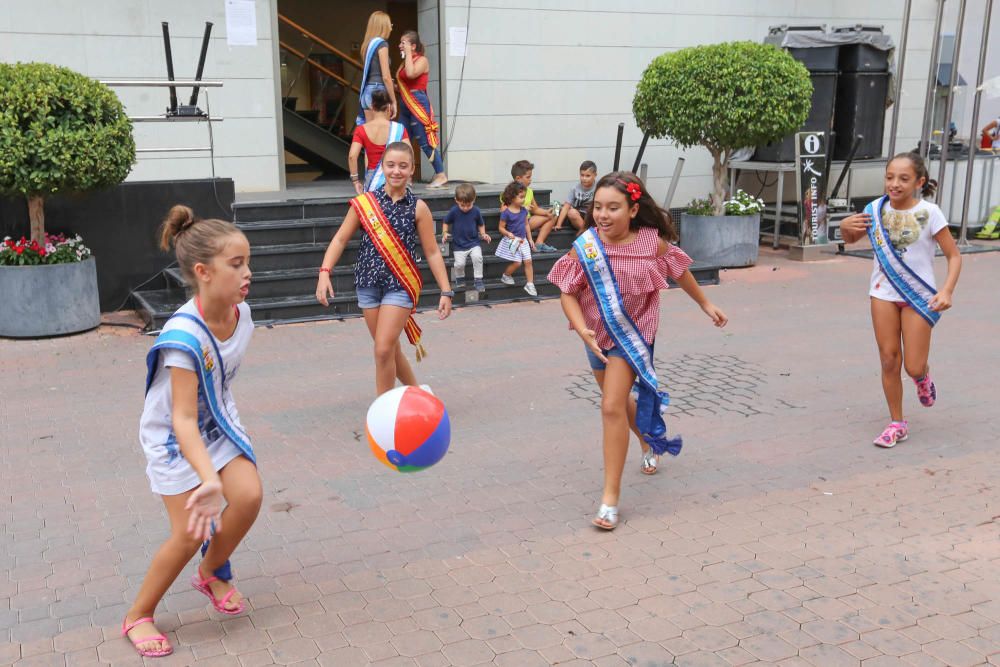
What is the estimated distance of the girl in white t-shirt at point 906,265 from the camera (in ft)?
18.5

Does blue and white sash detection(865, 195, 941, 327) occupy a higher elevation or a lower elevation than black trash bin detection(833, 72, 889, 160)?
lower

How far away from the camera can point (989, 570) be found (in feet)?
13.8

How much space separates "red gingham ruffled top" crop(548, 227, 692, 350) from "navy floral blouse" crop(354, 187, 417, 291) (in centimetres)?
135

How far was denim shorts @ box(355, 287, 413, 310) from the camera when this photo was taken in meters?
5.84

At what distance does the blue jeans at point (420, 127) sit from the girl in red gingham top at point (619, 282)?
23.3 feet

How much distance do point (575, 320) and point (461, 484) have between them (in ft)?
3.93

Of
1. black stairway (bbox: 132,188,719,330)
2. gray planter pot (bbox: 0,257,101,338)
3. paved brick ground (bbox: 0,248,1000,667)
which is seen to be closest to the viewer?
paved brick ground (bbox: 0,248,1000,667)

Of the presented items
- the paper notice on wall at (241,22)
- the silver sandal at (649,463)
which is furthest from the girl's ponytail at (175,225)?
the paper notice on wall at (241,22)

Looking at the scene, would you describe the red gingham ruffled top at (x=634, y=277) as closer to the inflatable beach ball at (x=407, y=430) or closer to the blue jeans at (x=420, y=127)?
the inflatable beach ball at (x=407, y=430)

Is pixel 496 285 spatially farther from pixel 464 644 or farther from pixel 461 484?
pixel 464 644

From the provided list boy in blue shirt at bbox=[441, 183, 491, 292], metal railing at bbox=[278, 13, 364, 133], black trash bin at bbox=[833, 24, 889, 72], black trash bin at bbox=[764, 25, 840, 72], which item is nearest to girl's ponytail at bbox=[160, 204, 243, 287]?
boy in blue shirt at bbox=[441, 183, 491, 292]

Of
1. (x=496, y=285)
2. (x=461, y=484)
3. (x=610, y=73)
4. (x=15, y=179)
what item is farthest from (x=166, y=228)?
(x=610, y=73)

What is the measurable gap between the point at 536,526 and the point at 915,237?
2.91m

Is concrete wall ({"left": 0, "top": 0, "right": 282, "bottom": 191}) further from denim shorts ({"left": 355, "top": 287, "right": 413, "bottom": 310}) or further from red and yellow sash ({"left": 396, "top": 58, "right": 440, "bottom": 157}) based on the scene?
denim shorts ({"left": 355, "top": 287, "right": 413, "bottom": 310})
